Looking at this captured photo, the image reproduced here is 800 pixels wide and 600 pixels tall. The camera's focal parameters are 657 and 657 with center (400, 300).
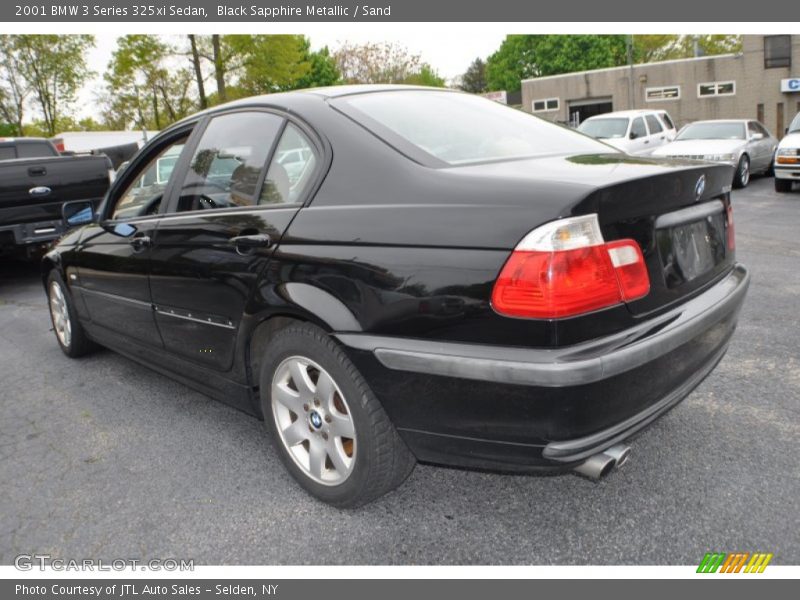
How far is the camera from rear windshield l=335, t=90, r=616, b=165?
2.55m

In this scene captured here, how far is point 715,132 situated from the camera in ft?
49.2

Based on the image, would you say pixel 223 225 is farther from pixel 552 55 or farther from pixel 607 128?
pixel 552 55

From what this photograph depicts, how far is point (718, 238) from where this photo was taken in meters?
2.70

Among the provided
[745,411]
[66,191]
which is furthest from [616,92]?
[745,411]

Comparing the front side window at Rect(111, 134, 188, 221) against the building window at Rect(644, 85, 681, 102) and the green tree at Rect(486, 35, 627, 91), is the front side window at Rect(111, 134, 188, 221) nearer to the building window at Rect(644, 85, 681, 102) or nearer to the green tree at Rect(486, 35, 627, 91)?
the building window at Rect(644, 85, 681, 102)

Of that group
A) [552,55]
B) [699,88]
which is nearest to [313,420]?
[699,88]

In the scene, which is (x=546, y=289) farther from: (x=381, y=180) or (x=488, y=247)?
(x=381, y=180)

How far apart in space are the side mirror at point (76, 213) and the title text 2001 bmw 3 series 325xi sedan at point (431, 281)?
1.55 m

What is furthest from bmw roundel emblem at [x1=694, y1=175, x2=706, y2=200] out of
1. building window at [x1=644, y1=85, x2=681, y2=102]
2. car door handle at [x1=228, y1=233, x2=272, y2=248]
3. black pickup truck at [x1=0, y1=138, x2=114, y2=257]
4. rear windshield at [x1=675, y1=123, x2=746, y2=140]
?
building window at [x1=644, y1=85, x2=681, y2=102]

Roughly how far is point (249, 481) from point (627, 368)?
1.72 metres

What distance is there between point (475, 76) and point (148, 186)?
9153 centimetres

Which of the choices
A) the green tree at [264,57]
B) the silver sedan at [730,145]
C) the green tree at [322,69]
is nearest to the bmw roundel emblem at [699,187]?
the silver sedan at [730,145]

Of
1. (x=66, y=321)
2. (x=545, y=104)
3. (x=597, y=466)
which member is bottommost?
(x=597, y=466)

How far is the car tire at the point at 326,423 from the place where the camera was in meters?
2.35
